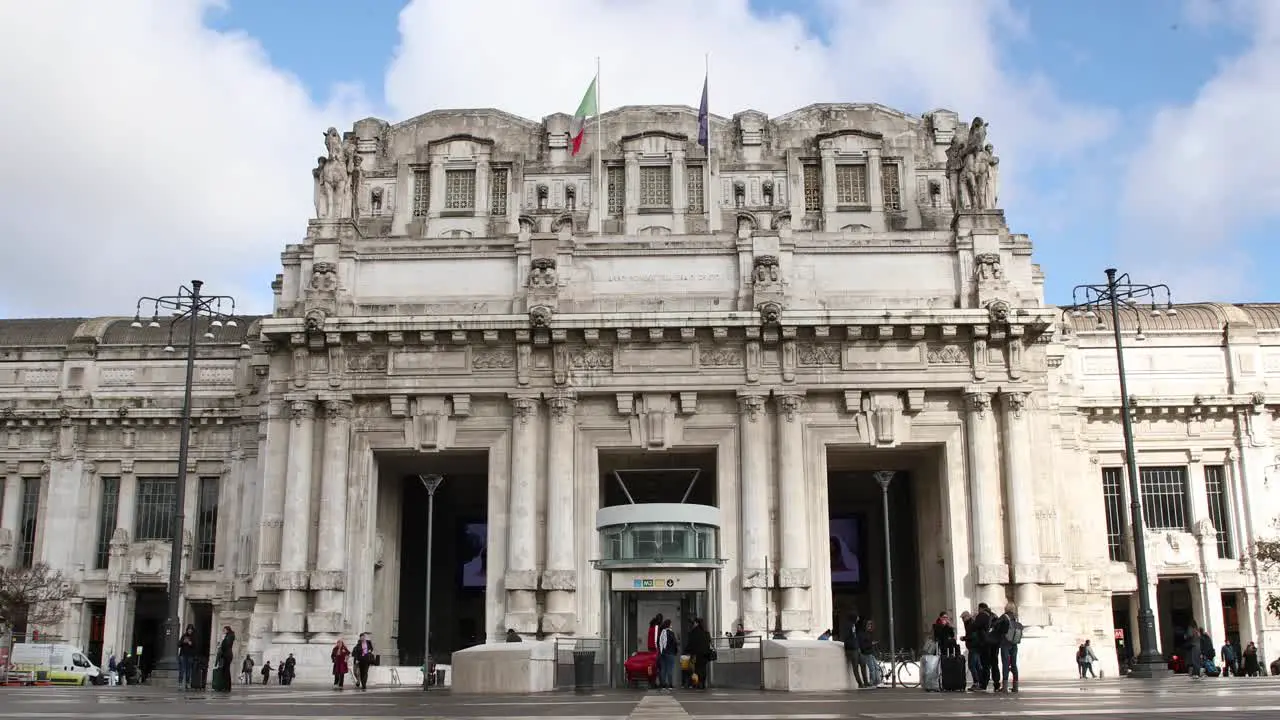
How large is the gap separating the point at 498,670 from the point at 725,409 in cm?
1637

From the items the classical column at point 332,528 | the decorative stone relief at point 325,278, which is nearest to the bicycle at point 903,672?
the classical column at point 332,528

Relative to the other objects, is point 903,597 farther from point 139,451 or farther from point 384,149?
point 139,451

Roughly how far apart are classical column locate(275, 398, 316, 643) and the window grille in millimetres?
15006

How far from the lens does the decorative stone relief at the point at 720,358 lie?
133 ft

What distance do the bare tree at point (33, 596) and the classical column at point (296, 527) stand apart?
1120cm

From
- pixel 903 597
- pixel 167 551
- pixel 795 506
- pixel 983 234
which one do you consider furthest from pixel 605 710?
pixel 167 551

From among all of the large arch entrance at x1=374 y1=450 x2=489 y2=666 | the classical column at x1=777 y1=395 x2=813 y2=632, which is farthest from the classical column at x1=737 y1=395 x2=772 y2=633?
the large arch entrance at x1=374 y1=450 x2=489 y2=666

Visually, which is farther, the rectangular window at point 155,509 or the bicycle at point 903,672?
the rectangular window at point 155,509

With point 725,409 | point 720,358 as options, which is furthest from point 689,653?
point 720,358

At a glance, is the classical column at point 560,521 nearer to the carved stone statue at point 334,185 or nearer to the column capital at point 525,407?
the column capital at point 525,407

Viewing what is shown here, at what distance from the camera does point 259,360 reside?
4669 cm

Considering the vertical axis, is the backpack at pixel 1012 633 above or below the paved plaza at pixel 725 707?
above

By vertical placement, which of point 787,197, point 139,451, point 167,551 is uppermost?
point 787,197

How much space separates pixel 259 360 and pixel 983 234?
83.6 feet
